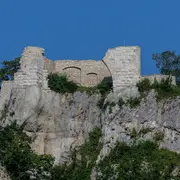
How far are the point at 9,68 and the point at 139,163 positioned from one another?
1561 cm

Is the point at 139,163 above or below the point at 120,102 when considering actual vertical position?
below

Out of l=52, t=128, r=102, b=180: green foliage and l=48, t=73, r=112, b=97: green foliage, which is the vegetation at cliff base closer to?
l=52, t=128, r=102, b=180: green foliage

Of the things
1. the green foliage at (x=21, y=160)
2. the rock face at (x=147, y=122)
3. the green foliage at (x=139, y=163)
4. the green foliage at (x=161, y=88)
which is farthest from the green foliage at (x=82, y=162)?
the green foliage at (x=161, y=88)

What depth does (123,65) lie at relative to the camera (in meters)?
33.8

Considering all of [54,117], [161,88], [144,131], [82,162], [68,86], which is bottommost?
[82,162]

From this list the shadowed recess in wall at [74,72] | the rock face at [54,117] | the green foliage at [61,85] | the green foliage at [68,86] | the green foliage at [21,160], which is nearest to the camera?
the green foliage at [21,160]

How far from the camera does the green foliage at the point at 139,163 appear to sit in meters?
27.9

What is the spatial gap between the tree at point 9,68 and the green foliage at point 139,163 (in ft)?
42.5

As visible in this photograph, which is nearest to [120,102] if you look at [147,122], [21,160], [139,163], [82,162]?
[147,122]

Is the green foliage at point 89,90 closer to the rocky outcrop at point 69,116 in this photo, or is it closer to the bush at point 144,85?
the rocky outcrop at point 69,116

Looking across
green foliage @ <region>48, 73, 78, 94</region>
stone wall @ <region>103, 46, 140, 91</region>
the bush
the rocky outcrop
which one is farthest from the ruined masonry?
the rocky outcrop

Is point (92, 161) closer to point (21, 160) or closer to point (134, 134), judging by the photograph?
point (134, 134)

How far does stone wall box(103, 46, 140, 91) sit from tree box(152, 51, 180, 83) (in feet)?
26.8

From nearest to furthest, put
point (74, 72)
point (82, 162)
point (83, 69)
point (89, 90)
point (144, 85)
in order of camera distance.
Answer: point (82, 162)
point (144, 85)
point (89, 90)
point (83, 69)
point (74, 72)
